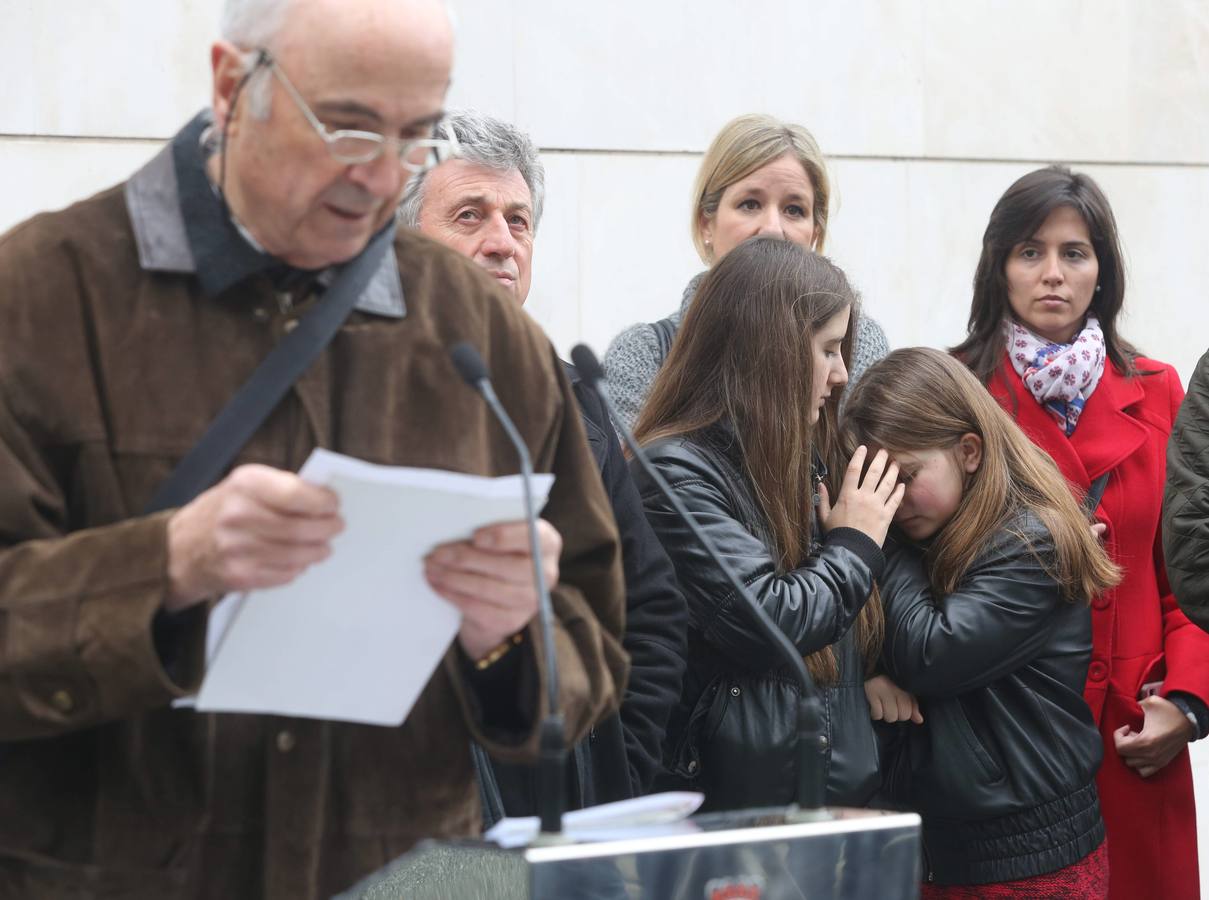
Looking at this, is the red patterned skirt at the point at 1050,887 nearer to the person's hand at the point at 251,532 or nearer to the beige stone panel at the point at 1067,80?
the person's hand at the point at 251,532

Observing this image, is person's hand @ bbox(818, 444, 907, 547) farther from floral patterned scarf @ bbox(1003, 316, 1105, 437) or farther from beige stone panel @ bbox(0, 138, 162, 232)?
beige stone panel @ bbox(0, 138, 162, 232)

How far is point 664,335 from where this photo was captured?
393 cm

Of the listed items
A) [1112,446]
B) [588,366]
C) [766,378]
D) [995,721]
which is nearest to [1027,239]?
[1112,446]

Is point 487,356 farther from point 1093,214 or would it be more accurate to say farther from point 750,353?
point 1093,214

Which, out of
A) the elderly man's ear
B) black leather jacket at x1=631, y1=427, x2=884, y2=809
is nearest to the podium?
the elderly man's ear

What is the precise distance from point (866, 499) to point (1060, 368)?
1.00 meters

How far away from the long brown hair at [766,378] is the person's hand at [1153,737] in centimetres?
90

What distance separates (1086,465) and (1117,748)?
675 mm

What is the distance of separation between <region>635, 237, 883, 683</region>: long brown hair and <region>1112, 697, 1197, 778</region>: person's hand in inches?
35.4

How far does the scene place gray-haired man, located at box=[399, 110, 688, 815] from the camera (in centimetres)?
291

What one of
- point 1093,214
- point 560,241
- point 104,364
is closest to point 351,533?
point 104,364

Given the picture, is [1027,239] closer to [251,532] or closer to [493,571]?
[493,571]

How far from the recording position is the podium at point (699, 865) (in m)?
1.51

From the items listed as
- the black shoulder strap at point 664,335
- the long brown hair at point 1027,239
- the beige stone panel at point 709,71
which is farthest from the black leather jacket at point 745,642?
the beige stone panel at point 709,71
